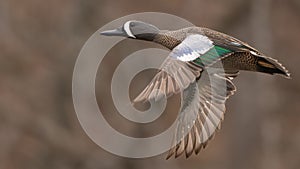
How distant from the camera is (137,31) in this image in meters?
5.18

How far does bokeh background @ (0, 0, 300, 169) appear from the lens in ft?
34.6

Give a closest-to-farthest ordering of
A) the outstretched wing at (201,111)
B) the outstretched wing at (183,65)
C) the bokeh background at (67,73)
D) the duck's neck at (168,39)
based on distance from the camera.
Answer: the outstretched wing at (183,65), the outstretched wing at (201,111), the duck's neck at (168,39), the bokeh background at (67,73)

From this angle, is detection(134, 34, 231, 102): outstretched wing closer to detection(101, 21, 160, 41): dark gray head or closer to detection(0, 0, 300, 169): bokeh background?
detection(101, 21, 160, 41): dark gray head

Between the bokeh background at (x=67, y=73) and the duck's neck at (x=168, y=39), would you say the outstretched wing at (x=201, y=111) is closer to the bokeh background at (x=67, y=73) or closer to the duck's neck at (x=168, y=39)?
the duck's neck at (x=168, y=39)

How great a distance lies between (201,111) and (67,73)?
18.3 feet

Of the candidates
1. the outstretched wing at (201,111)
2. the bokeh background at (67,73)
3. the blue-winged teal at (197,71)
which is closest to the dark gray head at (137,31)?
the blue-winged teal at (197,71)

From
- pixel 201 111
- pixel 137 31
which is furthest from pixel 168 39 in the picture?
pixel 201 111

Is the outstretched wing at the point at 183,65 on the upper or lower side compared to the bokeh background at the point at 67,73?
upper

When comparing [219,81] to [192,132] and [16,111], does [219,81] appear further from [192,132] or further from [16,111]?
[16,111]

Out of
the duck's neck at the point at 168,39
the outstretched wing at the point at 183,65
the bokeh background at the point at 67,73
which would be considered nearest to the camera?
the outstretched wing at the point at 183,65

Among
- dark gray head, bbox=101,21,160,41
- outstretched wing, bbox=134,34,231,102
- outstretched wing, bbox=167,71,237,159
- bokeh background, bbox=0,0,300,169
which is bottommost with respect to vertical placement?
bokeh background, bbox=0,0,300,169

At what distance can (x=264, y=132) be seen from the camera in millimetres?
11734

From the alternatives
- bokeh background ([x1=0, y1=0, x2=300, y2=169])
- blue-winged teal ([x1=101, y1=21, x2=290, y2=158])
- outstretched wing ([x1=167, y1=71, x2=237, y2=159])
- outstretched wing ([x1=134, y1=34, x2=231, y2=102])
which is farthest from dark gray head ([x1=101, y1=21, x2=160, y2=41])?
bokeh background ([x1=0, y1=0, x2=300, y2=169])

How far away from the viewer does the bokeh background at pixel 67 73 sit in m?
10.5
